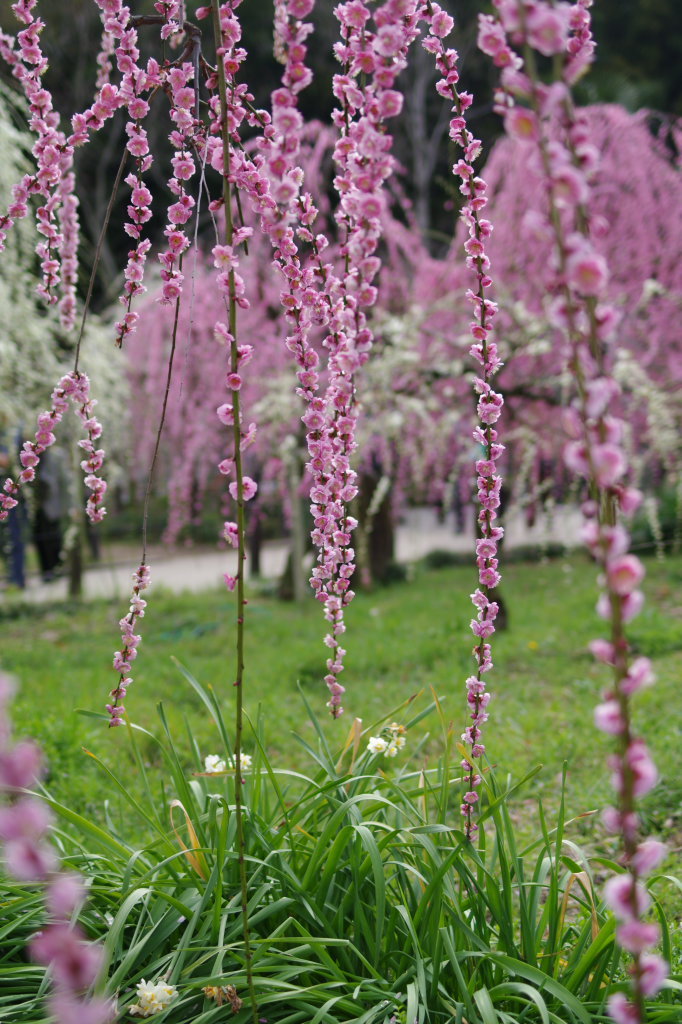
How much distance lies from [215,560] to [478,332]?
414 inches

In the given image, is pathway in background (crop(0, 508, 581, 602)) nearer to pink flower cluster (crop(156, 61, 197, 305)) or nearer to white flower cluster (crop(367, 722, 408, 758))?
white flower cluster (crop(367, 722, 408, 758))

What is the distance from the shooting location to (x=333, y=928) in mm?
1772

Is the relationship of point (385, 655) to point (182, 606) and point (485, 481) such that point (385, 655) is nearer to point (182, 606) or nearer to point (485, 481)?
point (182, 606)

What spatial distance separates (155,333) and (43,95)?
293 inches

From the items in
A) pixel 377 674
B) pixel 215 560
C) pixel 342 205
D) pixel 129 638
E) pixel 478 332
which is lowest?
pixel 377 674

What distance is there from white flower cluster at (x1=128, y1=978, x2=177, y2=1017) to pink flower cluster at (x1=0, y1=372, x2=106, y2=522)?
985 mm

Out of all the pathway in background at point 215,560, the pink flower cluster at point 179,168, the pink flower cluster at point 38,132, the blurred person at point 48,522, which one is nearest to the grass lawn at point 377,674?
the pathway in background at point 215,560

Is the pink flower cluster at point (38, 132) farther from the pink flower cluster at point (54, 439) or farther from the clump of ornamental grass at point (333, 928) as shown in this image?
the clump of ornamental grass at point (333, 928)

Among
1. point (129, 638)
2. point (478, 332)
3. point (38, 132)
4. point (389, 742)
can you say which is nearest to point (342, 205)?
point (478, 332)

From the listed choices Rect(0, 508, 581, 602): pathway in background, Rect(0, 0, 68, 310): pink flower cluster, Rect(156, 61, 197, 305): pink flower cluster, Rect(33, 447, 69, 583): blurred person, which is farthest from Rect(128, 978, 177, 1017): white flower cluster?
Rect(33, 447, 69, 583): blurred person

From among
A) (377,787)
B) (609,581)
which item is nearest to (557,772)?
(377,787)

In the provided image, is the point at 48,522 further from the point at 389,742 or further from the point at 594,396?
the point at 594,396

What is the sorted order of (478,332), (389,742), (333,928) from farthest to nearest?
(389,742) → (333,928) → (478,332)

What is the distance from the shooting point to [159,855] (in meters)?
1.99
